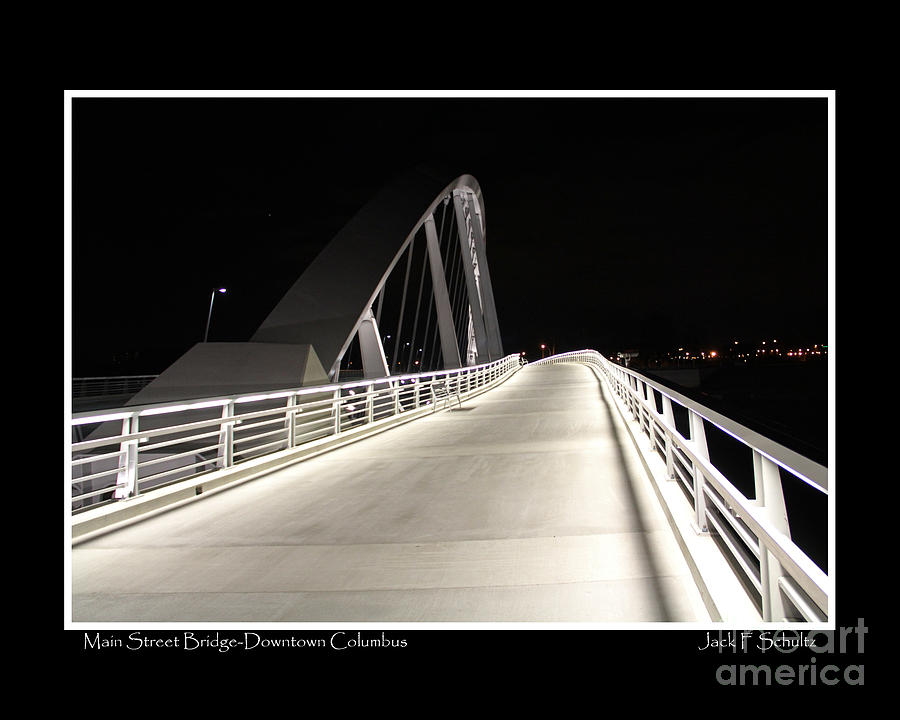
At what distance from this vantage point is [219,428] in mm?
15375

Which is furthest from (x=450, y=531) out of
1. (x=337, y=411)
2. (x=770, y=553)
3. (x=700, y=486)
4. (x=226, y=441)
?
(x=337, y=411)

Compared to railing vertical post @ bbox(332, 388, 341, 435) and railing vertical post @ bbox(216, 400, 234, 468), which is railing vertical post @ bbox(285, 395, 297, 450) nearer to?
railing vertical post @ bbox(332, 388, 341, 435)

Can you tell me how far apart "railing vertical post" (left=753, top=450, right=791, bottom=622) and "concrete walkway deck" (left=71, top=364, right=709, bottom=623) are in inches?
26.8

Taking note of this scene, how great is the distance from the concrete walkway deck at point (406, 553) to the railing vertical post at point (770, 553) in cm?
68

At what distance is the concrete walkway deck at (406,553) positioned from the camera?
3986mm

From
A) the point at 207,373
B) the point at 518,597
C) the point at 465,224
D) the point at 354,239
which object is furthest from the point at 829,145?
the point at 465,224

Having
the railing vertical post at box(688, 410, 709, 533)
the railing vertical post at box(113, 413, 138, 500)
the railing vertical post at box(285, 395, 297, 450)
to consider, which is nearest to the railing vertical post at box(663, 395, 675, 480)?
the railing vertical post at box(688, 410, 709, 533)

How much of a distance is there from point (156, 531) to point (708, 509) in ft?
14.9

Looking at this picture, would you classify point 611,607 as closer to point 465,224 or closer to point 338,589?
point 338,589

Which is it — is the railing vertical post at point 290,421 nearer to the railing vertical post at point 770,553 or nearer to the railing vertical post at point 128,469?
the railing vertical post at point 128,469

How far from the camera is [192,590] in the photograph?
4355 mm

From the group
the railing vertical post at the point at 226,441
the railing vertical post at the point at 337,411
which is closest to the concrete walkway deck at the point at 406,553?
the railing vertical post at the point at 226,441

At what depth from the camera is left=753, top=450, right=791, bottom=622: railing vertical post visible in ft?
10.0

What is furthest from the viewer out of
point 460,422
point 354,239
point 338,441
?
point 354,239
